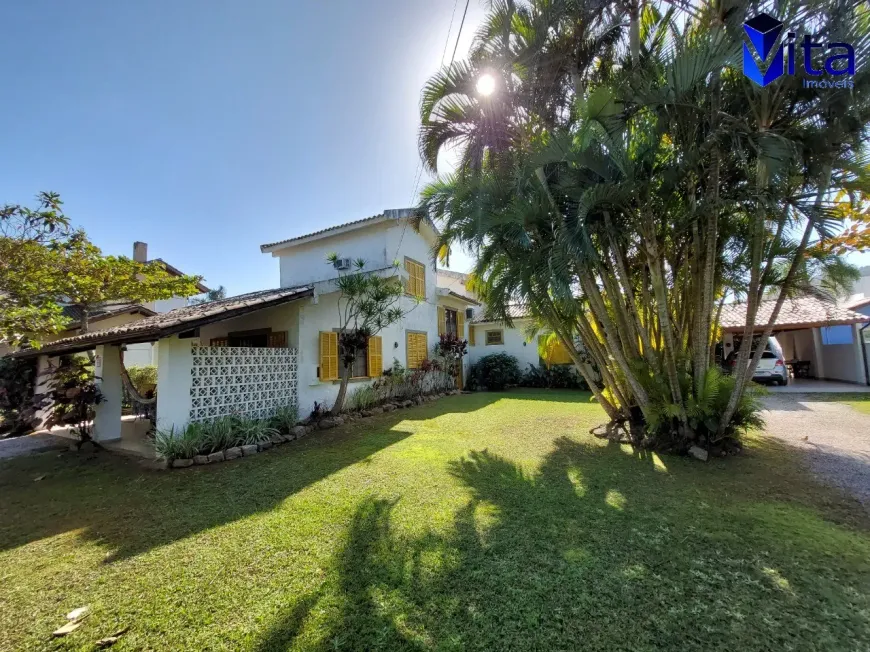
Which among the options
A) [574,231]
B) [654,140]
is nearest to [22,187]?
[574,231]

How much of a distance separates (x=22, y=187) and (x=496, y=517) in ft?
41.8

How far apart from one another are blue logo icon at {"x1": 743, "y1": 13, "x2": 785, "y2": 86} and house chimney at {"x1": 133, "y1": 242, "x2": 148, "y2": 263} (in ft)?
84.3

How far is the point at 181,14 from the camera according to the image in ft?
21.2

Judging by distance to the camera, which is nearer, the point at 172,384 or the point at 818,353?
the point at 172,384

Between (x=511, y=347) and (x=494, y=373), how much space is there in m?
2.31

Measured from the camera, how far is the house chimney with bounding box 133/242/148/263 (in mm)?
20344

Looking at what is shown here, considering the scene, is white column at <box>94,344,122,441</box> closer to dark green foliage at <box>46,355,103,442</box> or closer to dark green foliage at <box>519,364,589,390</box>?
dark green foliage at <box>46,355,103,442</box>

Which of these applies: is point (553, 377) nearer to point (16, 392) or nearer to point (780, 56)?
point (780, 56)

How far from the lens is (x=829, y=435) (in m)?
7.74

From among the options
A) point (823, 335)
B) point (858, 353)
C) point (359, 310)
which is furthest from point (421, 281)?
point (823, 335)

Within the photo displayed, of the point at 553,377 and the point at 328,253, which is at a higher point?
the point at 328,253

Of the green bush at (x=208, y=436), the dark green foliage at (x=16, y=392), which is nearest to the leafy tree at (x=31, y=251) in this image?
the green bush at (x=208, y=436)

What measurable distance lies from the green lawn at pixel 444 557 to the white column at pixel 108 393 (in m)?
2.83

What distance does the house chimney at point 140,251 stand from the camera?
2034cm
